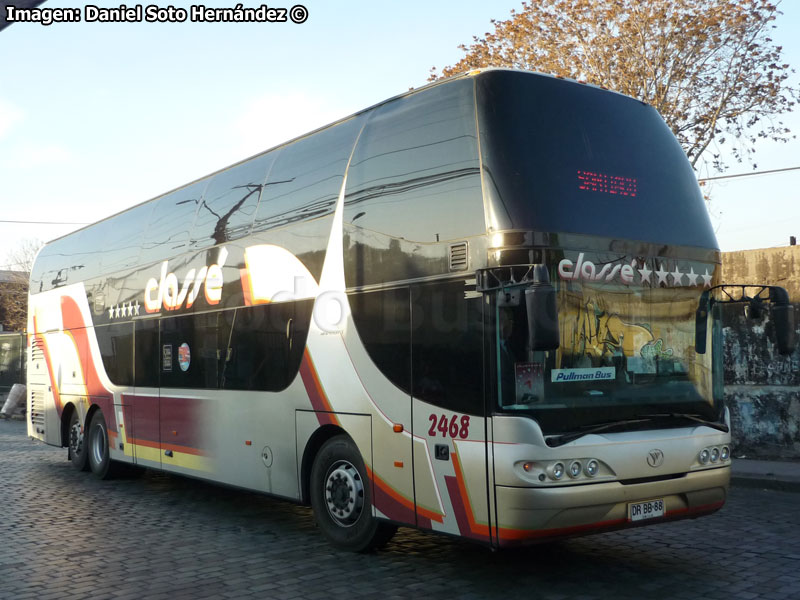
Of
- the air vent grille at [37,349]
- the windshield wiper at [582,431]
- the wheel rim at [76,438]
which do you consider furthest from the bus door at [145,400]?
the windshield wiper at [582,431]

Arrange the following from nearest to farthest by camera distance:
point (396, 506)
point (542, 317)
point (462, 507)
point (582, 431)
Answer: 1. point (542, 317)
2. point (582, 431)
3. point (462, 507)
4. point (396, 506)

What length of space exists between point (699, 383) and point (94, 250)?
10036 mm

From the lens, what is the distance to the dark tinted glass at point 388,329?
23.9 ft

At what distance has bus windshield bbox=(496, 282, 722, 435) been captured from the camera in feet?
20.8

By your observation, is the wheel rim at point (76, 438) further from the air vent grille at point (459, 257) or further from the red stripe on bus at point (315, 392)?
the air vent grille at point (459, 257)

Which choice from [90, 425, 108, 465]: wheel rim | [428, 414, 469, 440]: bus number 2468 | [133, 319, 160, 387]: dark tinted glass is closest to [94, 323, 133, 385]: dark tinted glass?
[133, 319, 160, 387]: dark tinted glass

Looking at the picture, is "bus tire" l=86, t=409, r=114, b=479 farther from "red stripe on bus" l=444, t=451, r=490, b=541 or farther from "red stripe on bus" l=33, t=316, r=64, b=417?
"red stripe on bus" l=444, t=451, r=490, b=541

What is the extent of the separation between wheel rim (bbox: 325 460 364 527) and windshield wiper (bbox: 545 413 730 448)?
2.20 metres

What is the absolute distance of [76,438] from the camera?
14.5 metres

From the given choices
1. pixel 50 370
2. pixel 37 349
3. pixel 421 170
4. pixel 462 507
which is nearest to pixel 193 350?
pixel 421 170

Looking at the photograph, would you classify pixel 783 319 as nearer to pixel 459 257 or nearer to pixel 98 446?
pixel 459 257

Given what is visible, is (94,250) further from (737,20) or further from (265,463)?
(737,20)

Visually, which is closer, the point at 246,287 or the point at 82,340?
the point at 246,287

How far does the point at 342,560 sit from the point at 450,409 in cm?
189
